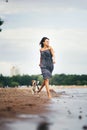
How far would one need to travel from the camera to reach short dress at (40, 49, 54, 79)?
1720cm

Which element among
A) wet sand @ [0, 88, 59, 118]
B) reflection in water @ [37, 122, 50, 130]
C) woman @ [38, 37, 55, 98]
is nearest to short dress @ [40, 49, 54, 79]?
woman @ [38, 37, 55, 98]

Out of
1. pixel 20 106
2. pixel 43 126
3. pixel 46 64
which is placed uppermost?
pixel 46 64

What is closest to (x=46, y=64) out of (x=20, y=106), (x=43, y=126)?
(x=20, y=106)

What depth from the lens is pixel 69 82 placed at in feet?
388

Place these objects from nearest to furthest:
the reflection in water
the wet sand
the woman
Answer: the reflection in water < the wet sand < the woman

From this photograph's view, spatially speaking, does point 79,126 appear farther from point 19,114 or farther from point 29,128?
point 19,114

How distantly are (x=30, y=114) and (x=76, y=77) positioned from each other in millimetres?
112517

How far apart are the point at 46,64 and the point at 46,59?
0.20 metres

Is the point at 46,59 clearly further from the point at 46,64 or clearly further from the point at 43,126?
the point at 43,126

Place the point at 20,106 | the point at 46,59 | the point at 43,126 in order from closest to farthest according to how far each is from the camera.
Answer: the point at 43,126, the point at 20,106, the point at 46,59

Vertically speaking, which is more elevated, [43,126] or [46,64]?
[46,64]

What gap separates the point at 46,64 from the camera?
17.4 m

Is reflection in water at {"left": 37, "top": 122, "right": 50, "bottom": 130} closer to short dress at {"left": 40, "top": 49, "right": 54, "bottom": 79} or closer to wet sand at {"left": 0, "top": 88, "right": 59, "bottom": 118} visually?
wet sand at {"left": 0, "top": 88, "right": 59, "bottom": 118}

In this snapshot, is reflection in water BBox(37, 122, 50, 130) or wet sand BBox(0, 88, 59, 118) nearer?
reflection in water BBox(37, 122, 50, 130)
